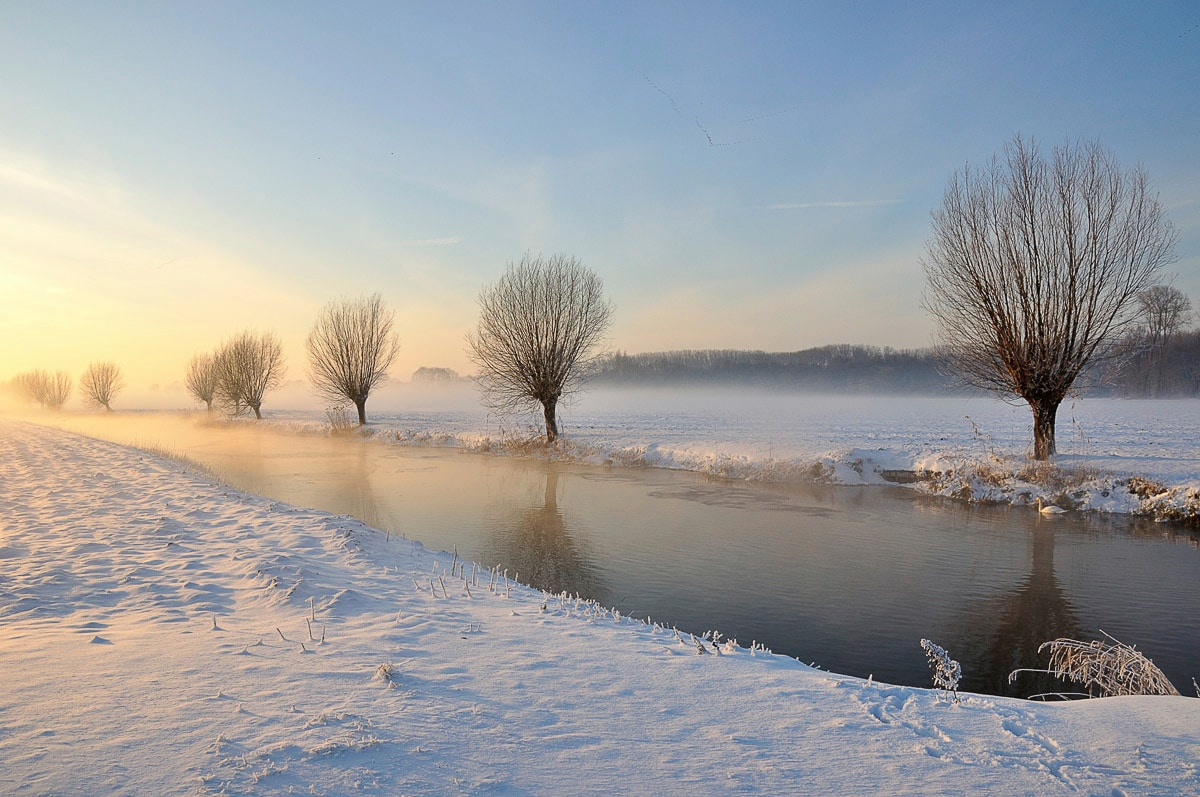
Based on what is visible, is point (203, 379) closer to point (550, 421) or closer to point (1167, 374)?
point (550, 421)

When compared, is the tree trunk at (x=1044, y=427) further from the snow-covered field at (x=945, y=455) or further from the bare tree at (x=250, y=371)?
the bare tree at (x=250, y=371)

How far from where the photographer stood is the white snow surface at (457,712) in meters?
3.04

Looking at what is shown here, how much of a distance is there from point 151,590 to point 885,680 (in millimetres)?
7177

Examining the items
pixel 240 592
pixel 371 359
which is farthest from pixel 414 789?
pixel 371 359

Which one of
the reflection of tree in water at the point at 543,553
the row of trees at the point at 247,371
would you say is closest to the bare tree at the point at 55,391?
the row of trees at the point at 247,371

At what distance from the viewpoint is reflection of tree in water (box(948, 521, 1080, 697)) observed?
20.6 ft

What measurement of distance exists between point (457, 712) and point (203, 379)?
6906 centimetres

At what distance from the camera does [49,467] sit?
58.3 feet

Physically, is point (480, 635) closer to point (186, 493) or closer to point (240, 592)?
point (240, 592)

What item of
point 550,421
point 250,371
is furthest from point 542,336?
point 250,371

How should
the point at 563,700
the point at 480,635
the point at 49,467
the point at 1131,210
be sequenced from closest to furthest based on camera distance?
the point at 563,700
the point at 480,635
the point at 1131,210
the point at 49,467

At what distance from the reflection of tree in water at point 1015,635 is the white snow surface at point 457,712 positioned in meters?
2.23

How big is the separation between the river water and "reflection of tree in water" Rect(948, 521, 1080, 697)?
3cm

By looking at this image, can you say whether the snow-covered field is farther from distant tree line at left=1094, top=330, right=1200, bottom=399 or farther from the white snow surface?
distant tree line at left=1094, top=330, right=1200, bottom=399
